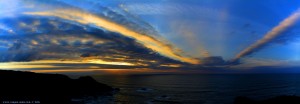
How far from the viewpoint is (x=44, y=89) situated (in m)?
82.0

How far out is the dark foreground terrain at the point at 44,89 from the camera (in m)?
63.5

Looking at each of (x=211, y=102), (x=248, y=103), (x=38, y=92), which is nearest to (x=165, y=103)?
(x=211, y=102)

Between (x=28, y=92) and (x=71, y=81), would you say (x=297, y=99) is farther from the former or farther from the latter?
(x=71, y=81)

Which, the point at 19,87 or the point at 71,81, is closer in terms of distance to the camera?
the point at 19,87

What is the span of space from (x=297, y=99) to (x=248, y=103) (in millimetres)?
9886

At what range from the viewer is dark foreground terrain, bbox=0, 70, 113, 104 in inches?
2501

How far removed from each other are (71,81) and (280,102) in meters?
83.6

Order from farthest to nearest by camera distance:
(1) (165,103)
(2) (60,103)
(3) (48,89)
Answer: (3) (48,89)
(1) (165,103)
(2) (60,103)

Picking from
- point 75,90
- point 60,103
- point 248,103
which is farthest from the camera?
point 75,90

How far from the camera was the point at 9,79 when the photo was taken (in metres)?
85.9

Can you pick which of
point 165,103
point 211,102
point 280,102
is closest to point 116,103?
point 165,103

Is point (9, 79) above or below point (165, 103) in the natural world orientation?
above

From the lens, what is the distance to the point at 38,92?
76438 millimetres

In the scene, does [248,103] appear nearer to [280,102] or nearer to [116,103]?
[280,102]
